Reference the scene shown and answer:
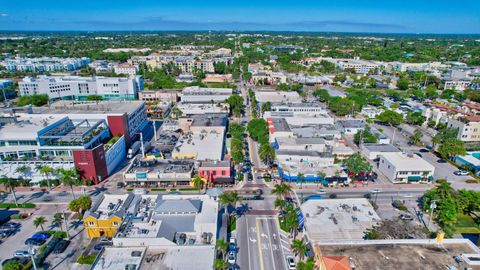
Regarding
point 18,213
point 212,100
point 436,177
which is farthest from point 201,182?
point 212,100

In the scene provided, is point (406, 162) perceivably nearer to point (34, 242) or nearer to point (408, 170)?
point (408, 170)

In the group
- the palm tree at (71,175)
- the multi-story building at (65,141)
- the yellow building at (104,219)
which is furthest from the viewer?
the multi-story building at (65,141)

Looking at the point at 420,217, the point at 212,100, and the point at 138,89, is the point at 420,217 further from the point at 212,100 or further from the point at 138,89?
the point at 138,89

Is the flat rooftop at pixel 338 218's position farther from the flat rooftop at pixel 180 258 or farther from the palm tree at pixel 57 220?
the palm tree at pixel 57 220

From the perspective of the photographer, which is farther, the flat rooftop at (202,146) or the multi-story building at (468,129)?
the multi-story building at (468,129)

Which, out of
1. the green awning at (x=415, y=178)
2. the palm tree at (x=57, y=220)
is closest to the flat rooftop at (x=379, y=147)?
the green awning at (x=415, y=178)

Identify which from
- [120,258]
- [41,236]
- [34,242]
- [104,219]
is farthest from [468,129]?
[34,242]
